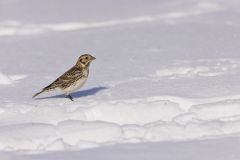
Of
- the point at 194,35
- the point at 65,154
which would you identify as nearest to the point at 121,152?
the point at 65,154

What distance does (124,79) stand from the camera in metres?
9.82

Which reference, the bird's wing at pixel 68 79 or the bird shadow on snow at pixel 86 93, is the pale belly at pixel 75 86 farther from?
the bird shadow on snow at pixel 86 93

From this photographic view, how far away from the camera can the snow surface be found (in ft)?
21.8

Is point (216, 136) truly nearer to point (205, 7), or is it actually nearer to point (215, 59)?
point (215, 59)

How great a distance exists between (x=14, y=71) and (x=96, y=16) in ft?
17.0

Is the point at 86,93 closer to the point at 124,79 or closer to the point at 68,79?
the point at 68,79

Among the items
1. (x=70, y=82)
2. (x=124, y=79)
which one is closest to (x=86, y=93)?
(x=70, y=82)

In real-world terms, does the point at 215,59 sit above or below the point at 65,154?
above

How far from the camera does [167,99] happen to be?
8.41m

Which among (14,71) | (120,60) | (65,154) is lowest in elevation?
(65,154)

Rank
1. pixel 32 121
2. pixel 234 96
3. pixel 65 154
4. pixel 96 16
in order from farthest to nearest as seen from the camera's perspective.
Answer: pixel 96 16 < pixel 234 96 < pixel 32 121 < pixel 65 154

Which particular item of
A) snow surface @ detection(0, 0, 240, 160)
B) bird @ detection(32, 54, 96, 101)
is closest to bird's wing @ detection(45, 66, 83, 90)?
bird @ detection(32, 54, 96, 101)

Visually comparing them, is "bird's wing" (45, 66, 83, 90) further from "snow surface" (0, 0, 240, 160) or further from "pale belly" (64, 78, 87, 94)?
"snow surface" (0, 0, 240, 160)

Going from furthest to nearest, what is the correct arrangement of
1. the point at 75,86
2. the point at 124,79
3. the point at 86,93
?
the point at 124,79, the point at 86,93, the point at 75,86
